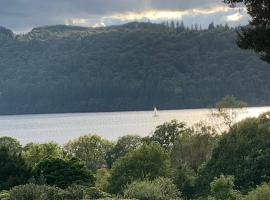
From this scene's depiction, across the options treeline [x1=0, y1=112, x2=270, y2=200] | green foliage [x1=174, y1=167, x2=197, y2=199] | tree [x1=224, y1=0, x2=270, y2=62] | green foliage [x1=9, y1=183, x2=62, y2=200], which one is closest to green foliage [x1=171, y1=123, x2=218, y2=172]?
treeline [x1=0, y1=112, x2=270, y2=200]

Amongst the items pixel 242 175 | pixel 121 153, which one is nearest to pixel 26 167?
pixel 242 175

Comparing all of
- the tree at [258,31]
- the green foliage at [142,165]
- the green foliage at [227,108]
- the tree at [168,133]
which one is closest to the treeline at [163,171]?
the green foliage at [142,165]

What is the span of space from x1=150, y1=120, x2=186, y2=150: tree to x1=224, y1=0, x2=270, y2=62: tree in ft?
271

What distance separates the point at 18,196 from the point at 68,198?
392cm

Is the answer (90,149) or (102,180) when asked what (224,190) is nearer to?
(102,180)

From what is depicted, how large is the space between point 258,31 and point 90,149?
92.8 metres

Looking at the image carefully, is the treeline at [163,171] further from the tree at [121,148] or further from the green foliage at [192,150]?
the tree at [121,148]

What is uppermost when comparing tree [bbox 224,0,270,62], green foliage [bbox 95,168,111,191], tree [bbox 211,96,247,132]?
tree [bbox 224,0,270,62]

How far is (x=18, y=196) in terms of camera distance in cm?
4700

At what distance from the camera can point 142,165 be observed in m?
79.1

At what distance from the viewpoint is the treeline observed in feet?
183

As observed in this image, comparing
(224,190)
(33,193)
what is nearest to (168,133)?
(224,190)

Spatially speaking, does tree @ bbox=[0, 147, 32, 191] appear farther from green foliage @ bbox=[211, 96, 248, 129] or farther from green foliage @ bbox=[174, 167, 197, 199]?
green foliage @ bbox=[211, 96, 248, 129]

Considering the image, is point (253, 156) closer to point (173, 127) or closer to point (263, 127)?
point (263, 127)
